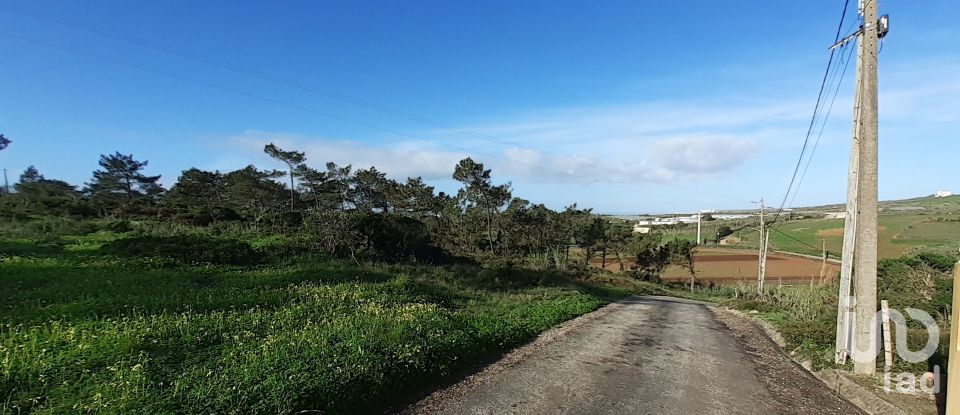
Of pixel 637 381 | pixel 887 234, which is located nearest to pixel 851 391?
pixel 637 381

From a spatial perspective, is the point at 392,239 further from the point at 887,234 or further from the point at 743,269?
the point at 887,234

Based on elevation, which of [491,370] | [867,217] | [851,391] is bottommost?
[491,370]

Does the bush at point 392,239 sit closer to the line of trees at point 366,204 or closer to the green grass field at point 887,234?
the line of trees at point 366,204

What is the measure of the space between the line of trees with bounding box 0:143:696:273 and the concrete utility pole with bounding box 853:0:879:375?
23.3 meters

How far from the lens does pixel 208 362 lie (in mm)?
5527

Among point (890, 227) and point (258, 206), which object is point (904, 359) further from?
point (890, 227)

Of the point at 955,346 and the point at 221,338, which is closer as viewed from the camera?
the point at 955,346

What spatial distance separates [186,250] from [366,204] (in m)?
30.6

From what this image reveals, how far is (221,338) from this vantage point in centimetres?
669

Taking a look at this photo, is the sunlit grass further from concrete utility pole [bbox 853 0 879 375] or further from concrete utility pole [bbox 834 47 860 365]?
concrete utility pole [bbox 853 0 879 375]

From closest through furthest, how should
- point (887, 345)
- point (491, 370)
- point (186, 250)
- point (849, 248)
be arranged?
point (887, 345)
point (491, 370)
point (849, 248)
point (186, 250)

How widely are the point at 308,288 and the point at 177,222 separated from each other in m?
22.3

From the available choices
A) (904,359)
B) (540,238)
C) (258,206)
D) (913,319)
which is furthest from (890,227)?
(258,206)

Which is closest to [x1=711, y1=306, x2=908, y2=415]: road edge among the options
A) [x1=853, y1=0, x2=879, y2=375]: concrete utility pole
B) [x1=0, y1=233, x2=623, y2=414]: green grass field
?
[x1=853, y1=0, x2=879, y2=375]: concrete utility pole
